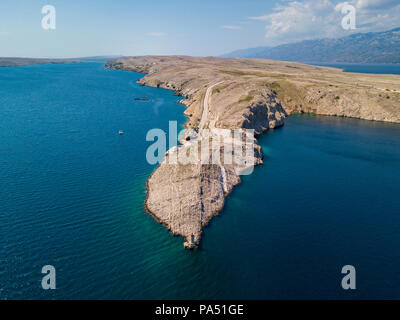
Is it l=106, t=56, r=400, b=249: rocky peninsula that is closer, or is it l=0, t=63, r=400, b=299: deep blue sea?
l=0, t=63, r=400, b=299: deep blue sea

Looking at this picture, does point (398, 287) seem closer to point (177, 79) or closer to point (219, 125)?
point (219, 125)

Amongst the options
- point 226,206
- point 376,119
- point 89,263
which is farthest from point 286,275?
point 376,119

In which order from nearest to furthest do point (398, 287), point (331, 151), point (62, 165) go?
1. point (398, 287)
2. point (62, 165)
3. point (331, 151)

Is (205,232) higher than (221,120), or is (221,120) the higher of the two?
(221,120)

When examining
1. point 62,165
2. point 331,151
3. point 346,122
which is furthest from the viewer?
point 346,122

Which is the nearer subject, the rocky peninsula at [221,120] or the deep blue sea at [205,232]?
the deep blue sea at [205,232]

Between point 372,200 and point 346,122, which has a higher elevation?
point 346,122

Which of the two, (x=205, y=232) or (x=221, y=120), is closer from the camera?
(x=205, y=232)
